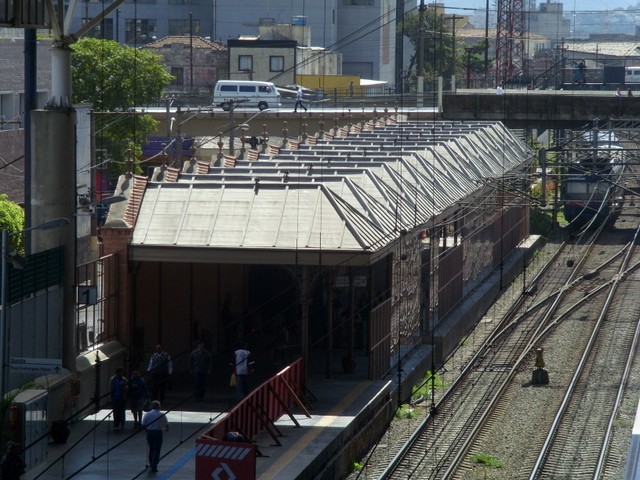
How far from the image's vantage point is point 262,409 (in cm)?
1516

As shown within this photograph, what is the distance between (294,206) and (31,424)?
5.96 meters

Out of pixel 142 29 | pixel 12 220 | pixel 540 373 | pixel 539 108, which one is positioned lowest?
pixel 540 373

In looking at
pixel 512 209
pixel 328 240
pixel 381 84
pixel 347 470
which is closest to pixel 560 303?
pixel 512 209

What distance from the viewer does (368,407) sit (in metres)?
16.9

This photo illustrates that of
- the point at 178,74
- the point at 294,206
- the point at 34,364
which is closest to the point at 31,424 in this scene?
the point at 34,364

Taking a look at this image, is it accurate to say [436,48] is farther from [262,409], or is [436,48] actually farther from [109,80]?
[262,409]

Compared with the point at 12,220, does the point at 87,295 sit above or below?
below

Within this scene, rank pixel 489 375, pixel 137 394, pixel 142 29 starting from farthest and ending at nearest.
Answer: pixel 142 29 < pixel 489 375 < pixel 137 394

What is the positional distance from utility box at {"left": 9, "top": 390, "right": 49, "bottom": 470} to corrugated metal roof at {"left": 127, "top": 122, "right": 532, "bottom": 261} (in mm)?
3915

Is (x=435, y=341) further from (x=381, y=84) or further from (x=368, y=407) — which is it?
(x=381, y=84)

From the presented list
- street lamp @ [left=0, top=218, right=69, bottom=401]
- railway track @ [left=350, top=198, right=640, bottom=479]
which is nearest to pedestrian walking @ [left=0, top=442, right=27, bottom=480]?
street lamp @ [left=0, top=218, right=69, bottom=401]

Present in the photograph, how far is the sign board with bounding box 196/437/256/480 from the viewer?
485 inches

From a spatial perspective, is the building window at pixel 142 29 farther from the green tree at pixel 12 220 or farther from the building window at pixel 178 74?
the green tree at pixel 12 220

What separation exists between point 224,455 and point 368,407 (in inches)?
188
